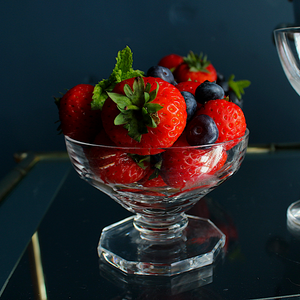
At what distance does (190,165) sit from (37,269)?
242 millimetres

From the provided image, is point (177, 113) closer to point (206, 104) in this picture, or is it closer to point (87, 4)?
point (206, 104)

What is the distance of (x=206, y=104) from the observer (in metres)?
0.42

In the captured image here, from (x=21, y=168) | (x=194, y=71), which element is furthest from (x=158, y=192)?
(x=21, y=168)

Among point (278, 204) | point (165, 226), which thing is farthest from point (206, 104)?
point (278, 204)

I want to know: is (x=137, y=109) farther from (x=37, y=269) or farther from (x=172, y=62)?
(x=172, y=62)

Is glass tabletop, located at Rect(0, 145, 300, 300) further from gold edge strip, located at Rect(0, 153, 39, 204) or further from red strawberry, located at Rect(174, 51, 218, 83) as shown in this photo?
red strawberry, located at Rect(174, 51, 218, 83)

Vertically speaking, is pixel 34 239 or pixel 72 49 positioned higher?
pixel 72 49

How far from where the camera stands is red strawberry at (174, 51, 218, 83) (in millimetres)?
747

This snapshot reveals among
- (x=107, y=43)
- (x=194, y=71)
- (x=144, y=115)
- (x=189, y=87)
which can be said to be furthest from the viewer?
(x=107, y=43)

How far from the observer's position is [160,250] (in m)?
0.45

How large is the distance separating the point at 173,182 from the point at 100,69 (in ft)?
2.91

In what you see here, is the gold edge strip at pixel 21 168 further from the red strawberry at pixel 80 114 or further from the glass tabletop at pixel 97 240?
the red strawberry at pixel 80 114

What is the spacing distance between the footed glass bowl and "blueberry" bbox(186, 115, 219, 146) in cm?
1

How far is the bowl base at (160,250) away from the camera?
0.42 metres
